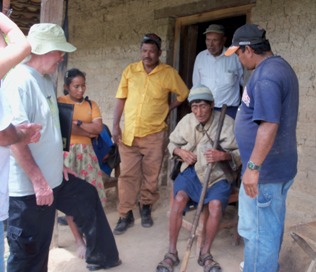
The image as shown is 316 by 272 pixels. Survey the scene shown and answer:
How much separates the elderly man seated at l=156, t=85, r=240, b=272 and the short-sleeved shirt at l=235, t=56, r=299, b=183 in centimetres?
81

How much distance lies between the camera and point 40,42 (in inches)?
91.1

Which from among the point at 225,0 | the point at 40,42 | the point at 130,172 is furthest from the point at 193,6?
the point at 40,42

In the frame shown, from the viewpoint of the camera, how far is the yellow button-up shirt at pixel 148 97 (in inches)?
159

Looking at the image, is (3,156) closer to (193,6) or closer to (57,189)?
(57,189)

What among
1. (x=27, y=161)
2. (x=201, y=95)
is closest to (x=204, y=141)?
(x=201, y=95)

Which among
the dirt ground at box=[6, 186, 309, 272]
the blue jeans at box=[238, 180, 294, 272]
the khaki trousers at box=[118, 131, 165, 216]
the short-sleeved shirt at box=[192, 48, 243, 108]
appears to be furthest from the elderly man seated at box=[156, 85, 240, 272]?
the blue jeans at box=[238, 180, 294, 272]

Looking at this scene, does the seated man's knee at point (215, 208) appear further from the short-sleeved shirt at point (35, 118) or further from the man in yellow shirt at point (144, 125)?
the short-sleeved shirt at point (35, 118)

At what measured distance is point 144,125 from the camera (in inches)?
160

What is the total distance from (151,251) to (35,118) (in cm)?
186

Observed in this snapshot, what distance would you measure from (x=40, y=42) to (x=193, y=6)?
2496 millimetres

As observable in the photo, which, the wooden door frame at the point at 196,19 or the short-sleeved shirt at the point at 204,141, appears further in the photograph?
the wooden door frame at the point at 196,19

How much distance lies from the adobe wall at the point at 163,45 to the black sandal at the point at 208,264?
88 centimetres

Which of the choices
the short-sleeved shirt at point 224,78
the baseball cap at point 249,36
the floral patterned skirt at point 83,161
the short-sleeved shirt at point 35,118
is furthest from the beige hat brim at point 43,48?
the short-sleeved shirt at point 224,78

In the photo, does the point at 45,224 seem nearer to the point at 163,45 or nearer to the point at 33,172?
the point at 33,172
